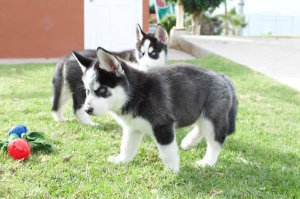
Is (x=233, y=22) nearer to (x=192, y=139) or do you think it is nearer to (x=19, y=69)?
(x=19, y=69)

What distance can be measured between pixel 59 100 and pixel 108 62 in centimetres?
217

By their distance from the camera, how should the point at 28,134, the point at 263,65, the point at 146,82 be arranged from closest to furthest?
the point at 146,82, the point at 28,134, the point at 263,65

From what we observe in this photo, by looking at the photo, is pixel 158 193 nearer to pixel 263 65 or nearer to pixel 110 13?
pixel 263 65

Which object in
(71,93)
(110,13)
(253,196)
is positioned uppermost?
(110,13)

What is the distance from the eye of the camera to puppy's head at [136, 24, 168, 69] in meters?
6.59

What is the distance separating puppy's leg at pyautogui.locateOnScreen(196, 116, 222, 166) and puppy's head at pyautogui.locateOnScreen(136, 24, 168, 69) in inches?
88.7

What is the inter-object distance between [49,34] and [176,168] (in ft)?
33.5

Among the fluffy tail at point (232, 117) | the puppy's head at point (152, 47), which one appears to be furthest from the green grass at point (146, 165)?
the puppy's head at point (152, 47)

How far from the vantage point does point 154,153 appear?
15.4ft

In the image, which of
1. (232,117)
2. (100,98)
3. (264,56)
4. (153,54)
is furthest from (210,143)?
(264,56)

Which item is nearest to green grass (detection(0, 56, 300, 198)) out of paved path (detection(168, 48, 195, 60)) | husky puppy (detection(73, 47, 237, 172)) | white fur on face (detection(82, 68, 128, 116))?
husky puppy (detection(73, 47, 237, 172))

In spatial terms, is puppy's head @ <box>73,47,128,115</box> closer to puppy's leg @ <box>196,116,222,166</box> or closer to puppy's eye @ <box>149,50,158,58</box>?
puppy's leg @ <box>196,116,222,166</box>

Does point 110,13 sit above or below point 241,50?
above

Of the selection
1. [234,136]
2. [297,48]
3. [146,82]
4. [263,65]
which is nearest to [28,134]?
[146,82]
